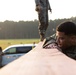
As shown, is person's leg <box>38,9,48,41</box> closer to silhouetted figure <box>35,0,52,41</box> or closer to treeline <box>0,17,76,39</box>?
silhouetted figure <box>35,0,52,41</box>

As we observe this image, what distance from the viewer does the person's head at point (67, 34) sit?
2.78m

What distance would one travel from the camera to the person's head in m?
2.78

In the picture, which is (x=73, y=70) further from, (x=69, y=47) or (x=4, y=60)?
(x=4, y=60)

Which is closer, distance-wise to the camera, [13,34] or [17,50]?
[17,50]

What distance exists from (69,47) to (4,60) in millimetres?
15922

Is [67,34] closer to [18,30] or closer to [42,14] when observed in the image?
[42,14]

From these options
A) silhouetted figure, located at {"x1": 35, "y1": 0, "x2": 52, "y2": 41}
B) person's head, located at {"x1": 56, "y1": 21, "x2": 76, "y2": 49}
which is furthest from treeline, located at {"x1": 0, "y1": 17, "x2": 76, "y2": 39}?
person's head, located at {"x1": 56, "y1": 21, "x2": 76, "y2": 49}

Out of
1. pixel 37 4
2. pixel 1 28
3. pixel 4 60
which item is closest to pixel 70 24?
pixel 37 4

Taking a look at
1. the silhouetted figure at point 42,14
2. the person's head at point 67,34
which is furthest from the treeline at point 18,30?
the person's head at point 67,34

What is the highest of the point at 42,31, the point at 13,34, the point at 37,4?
the point at 37,4

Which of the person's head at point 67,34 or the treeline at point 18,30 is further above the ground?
the person's head at point 67,34

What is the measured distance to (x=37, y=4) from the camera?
6.19m

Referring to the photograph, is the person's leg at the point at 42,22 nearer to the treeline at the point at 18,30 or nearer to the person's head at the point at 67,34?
the person's head at the point at 67,34

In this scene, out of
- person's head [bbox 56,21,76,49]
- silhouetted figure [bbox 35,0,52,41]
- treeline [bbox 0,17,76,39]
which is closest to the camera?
person's head [bbox 56,21,76,49]
